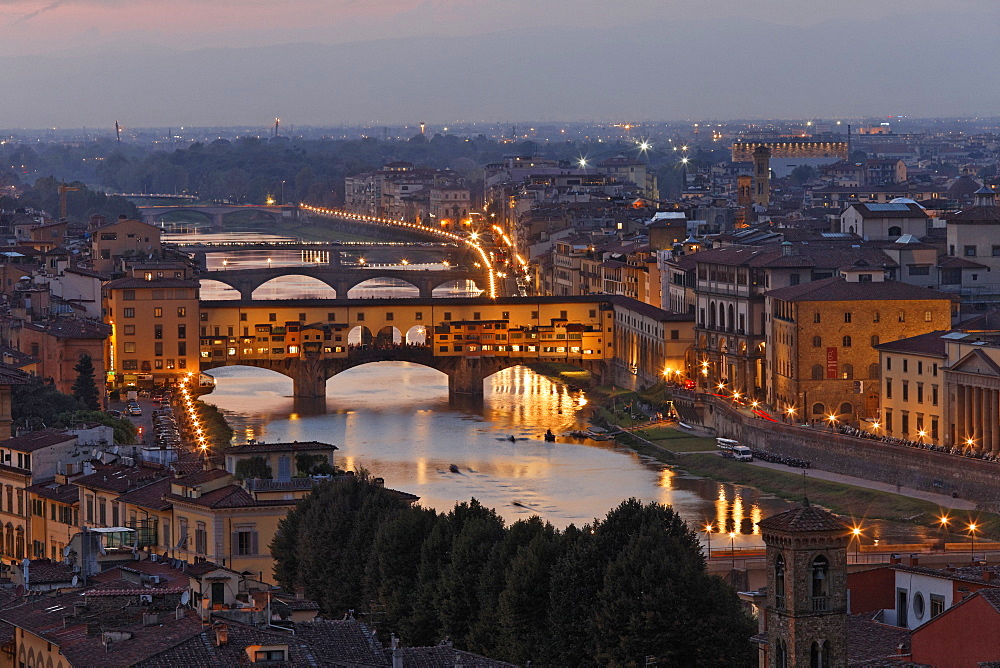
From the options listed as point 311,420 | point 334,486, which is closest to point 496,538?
point 334,486

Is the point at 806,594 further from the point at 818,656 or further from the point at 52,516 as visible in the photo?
the point at 52,516

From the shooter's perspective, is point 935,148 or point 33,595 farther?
point 935,148

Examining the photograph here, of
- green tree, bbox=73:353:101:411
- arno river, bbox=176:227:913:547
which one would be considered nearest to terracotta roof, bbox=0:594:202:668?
arno river, bbox=176:227:913:547

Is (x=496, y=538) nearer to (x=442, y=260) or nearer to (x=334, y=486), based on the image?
(x=334, y=486)

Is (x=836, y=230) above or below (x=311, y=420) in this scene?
above

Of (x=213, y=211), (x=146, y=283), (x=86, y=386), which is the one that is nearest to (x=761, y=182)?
(x=146, y=283)

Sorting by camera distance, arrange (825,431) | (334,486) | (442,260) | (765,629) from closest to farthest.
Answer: (765,629), (334,486), (825,431), (442,260)

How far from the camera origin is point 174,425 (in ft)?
95.5

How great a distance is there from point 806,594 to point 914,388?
17.5m

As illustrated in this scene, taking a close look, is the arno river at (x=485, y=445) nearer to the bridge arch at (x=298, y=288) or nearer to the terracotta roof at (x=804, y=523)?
the bridge arch at (x=298, y=288)

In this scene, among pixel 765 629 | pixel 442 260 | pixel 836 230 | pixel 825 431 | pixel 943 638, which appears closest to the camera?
pixel 765 629

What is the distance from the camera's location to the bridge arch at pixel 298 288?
175 ft

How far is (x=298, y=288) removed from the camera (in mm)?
55812

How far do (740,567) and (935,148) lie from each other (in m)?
108
